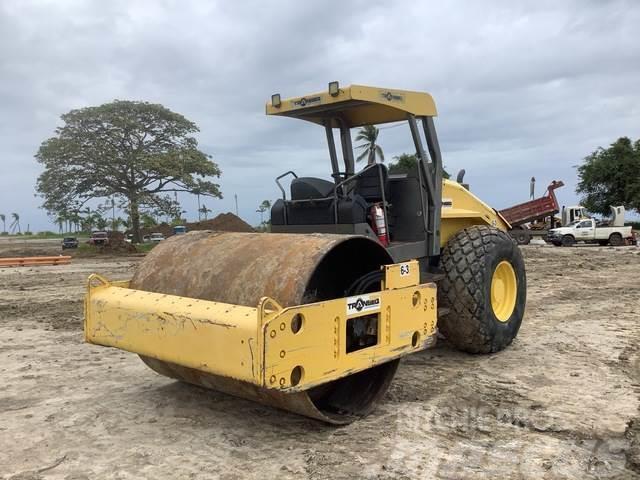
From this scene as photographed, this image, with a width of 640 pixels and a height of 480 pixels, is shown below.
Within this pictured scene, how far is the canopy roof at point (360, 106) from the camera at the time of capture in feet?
15.8

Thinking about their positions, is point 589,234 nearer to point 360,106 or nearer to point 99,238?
point 99,238

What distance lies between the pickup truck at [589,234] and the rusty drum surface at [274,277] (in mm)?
26961

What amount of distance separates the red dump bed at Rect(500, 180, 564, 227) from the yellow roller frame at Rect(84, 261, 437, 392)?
93.0 feet

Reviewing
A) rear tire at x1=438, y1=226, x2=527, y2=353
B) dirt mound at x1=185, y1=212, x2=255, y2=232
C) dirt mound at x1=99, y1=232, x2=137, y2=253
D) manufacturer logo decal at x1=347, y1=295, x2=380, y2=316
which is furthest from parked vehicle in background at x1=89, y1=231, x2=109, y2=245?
manufacturer logo decal at x1=347, y1=295, x2=380, y2=316

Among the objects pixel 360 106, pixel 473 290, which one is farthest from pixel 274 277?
pixel 473 290

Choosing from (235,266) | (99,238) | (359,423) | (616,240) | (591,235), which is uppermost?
(99,238)

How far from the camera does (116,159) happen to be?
32688 mm

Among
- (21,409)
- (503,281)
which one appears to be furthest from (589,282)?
(21,409)

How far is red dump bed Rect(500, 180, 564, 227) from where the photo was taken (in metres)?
31.0

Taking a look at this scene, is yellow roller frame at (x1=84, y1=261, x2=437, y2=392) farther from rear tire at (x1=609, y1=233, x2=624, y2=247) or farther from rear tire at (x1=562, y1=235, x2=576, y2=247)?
rear tire at (x1=609, y1=233, x2=624, y2=247)

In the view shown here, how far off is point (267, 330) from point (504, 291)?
3.86 meters

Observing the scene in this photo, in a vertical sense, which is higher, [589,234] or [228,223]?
[228,223]

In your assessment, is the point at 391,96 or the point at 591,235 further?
the point at 591,235

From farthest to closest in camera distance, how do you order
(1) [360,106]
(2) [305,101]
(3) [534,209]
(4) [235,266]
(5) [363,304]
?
(3) [534,209] < (1) [360,106] < (2) [305,101] < (4) [235,266] < (5) [363,304]
